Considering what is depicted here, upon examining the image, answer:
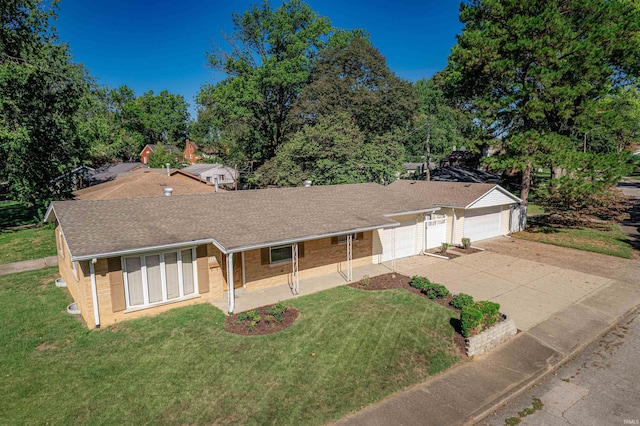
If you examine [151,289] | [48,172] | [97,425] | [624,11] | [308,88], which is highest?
[624,11]

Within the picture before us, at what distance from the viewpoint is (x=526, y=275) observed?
14.9 m

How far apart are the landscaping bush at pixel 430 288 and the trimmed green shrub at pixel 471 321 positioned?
8.10 feet

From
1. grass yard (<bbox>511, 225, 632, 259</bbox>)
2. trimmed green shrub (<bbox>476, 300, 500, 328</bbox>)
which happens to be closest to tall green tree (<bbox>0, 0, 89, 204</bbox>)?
trimmed green shrub (<bbox>476, 300, 500, 328</bbox>)

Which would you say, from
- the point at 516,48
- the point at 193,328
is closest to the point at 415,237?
the point at 193,328

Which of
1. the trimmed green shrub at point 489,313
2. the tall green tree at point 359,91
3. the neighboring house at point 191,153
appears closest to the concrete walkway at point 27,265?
the trimmed green shrub at point 489,313

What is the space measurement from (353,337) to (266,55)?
31655 millimetres

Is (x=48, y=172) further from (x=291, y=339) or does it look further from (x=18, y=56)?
(x=291, y=339)

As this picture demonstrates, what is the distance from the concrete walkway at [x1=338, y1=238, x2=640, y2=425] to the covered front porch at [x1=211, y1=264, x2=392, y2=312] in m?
2.43

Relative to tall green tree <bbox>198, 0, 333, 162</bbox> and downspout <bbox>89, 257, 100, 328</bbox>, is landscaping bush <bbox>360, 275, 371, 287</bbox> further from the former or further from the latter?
tall green tree <bbox>198, 0, 333, 162</bbox>

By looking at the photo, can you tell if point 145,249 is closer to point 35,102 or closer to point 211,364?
point 211,364

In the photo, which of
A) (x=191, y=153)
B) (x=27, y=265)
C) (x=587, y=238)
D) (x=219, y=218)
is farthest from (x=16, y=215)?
(x=191, y=153)

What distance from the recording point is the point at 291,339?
933 centimetres

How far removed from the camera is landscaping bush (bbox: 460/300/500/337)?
30.8 ft

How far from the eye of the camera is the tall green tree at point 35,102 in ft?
68.5
